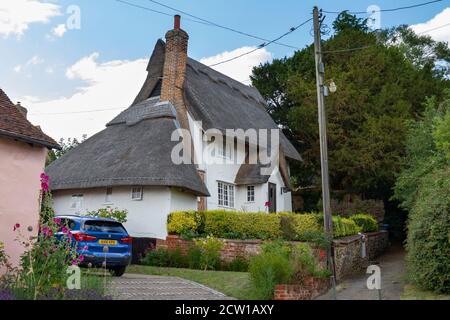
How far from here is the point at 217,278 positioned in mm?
14219

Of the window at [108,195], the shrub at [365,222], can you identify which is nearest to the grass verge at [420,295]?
Answer: the shrub at [365,222]

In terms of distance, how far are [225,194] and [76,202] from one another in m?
7.74

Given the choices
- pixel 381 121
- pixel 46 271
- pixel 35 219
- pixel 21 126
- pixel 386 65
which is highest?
pixel 386 65

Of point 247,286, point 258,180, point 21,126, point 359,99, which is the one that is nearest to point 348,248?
point 247,286

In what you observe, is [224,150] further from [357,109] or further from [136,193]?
[357,109]

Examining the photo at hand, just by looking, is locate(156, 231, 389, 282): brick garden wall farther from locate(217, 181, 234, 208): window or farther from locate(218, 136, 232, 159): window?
locate(218, 136, 232, 159): window

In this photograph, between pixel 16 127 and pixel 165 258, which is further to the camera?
pixel 165 258

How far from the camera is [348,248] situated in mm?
17531

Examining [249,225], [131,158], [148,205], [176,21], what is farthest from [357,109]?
[148,205]

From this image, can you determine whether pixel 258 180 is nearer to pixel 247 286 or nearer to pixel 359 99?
pixel 359 99

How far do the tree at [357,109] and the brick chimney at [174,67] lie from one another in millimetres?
8608

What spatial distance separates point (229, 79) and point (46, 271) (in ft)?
91.4

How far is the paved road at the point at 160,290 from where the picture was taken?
1078 centimetres

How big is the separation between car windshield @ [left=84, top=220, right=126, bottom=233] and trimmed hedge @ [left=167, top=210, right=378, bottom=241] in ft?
14.9
